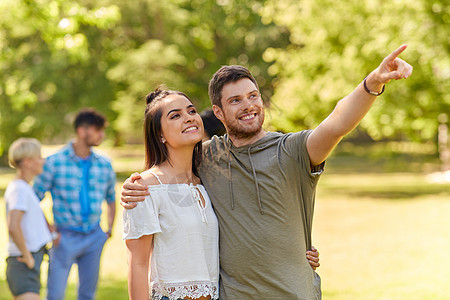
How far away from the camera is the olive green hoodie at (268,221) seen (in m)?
2.90

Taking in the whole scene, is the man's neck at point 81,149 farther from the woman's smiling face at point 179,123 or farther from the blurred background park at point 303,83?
the woman's smiling face at point 179,123

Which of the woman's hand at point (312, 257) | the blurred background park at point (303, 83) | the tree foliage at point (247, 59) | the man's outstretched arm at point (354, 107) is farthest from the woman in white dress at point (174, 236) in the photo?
the tree foliage at point (247, 59)

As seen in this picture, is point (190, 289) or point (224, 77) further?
point (224, 77)

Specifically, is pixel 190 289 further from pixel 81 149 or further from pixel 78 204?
pixel 81 149

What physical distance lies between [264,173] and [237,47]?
26.2 m

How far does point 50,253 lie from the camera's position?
5691 millimetres

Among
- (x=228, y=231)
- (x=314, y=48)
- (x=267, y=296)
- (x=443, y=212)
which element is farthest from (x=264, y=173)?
(x=314, y=48)

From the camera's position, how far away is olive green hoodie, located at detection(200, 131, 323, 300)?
2.90m

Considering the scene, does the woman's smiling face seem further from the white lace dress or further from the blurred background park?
the blurred background park

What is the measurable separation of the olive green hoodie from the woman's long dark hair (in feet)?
1.08

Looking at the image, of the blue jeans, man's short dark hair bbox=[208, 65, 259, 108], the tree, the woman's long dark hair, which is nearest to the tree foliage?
the tree

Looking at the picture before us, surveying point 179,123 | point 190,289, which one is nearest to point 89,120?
point 179,123

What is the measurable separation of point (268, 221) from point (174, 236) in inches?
18.7

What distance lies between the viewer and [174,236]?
9.84ft
